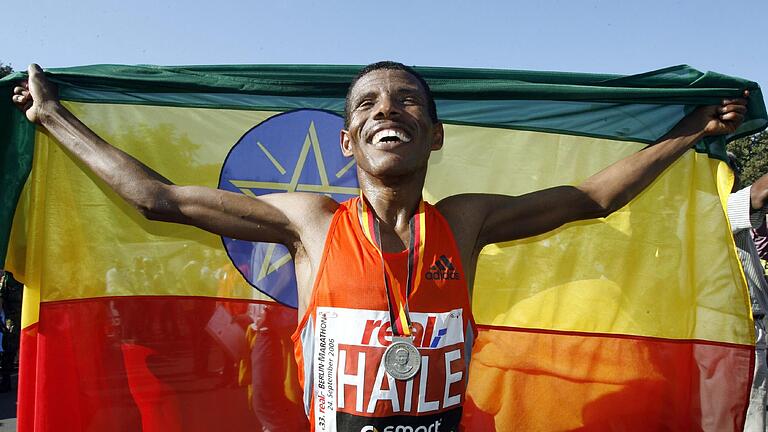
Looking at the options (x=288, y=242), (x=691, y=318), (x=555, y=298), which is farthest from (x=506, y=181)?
(x=288, y=242)

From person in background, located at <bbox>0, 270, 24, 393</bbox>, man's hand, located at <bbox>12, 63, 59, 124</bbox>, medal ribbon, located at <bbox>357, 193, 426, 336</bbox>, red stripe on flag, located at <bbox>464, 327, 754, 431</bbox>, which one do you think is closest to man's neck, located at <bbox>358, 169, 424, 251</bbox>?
→ medal ribbon, located at <bbox>357, 193, 426, 336</bbox>

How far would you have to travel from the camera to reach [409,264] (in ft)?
8.01

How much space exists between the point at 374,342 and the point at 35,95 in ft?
6.33

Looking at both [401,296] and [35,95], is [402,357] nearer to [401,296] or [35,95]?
[401,296]

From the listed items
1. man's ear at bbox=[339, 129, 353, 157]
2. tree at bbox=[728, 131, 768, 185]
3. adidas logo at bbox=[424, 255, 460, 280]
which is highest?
tree at bbox=[728, 131, 768, 185]

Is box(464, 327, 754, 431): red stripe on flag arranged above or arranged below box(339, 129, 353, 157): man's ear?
below

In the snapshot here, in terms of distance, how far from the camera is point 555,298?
3596 mm

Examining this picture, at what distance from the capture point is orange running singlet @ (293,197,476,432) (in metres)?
2.31

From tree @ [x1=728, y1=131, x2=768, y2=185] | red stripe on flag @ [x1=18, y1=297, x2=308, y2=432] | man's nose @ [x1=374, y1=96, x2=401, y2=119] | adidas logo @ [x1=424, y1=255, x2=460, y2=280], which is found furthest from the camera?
tree @ [x1=728, y1=131, x2=768, y2=185]

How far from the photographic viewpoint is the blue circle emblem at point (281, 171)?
3.52m

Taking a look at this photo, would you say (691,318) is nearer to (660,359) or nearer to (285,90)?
(660,359)

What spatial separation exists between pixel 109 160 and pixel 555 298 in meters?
2.35

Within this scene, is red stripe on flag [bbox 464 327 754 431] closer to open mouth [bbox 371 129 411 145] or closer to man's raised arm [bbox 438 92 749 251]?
man's raised arm [bbox 438 92 749 251]

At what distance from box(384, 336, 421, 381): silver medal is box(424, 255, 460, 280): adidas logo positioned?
0.26m
